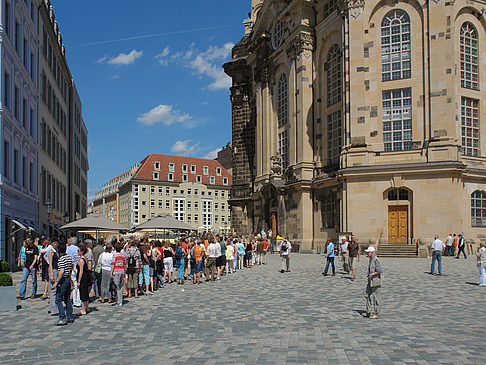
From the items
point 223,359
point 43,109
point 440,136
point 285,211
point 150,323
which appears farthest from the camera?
point 285,211

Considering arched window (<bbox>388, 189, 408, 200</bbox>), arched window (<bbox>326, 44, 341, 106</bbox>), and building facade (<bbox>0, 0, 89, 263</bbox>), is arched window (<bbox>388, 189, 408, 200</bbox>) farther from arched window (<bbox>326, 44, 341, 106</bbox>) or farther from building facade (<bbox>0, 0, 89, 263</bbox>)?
building facade (<bbox>0, 0, 89, 263</bbox>)

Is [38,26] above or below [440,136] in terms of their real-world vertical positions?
above

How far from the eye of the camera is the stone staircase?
3145 centimetres

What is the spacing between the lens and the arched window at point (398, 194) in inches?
1305

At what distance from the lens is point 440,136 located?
32125 mm

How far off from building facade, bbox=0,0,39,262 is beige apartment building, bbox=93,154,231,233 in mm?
61860

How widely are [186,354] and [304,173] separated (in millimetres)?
32520

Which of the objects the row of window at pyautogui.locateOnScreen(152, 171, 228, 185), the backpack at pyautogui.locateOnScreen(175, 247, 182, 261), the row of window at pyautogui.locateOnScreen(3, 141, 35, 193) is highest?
the row of window at pyautogui.locateOnScreen(152, 171, 228, 185)

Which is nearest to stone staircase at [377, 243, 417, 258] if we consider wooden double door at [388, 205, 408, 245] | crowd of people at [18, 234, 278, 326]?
wooden double door at [388, 205, 408, 245]

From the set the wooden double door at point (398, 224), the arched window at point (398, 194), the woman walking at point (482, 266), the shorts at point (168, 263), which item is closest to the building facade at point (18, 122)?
the shorts at point (168, 263)

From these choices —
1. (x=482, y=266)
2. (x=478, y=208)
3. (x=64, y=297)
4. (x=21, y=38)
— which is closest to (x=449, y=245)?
(x=478, y=208)

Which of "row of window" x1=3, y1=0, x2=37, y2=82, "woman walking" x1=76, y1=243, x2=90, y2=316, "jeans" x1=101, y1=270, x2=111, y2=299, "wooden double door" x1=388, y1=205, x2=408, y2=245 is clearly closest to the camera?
"woman walking" x1=76, y1=243, x2=90, y2=316

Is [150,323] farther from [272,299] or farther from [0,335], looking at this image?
[272,299]

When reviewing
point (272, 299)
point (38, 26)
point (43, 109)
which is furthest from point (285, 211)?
point (272, 299)
